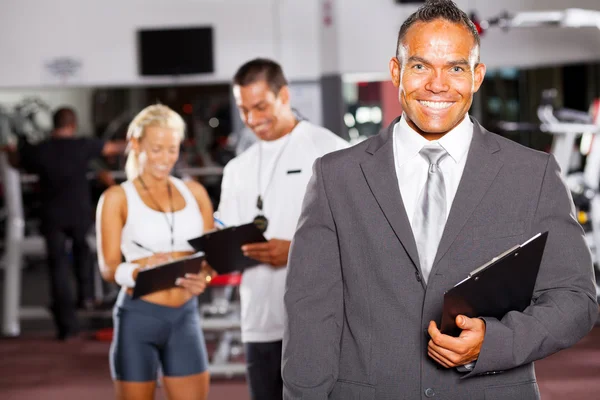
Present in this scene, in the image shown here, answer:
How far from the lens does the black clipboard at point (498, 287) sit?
4.78ft

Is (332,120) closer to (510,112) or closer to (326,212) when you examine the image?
(510,112)

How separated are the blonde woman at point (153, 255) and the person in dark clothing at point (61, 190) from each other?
349 cm

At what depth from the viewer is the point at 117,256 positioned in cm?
Result: 305

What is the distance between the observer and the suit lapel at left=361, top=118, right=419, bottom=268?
158 cm

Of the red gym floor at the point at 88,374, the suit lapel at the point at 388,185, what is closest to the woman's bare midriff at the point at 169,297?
the suit lapel at the point at 388,185

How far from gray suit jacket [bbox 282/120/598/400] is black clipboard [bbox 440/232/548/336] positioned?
0.03 metres

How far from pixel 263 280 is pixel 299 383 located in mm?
1253

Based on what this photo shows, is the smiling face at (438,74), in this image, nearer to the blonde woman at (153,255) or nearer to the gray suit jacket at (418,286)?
the gray suit jacket at (418,286)

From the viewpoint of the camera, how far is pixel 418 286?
5.19ft

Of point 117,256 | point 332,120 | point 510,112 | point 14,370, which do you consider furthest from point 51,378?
point 510,112

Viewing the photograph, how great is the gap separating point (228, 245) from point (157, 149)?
19.6 inches

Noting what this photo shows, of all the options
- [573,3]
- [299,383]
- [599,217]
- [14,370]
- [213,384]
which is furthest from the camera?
[573,3]

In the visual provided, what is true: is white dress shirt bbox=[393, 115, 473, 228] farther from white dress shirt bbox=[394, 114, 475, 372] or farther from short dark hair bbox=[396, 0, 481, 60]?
short dark hair bbox=[396, 0, 481, 60]

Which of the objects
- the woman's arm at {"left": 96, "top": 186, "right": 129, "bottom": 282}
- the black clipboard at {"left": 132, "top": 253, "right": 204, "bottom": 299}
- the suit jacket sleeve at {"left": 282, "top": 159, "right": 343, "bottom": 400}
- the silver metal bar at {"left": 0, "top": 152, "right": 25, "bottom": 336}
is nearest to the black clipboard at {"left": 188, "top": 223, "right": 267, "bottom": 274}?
the black clipboard at {"left": 132, "top": 253, "right": 204, "bottom": 299}
